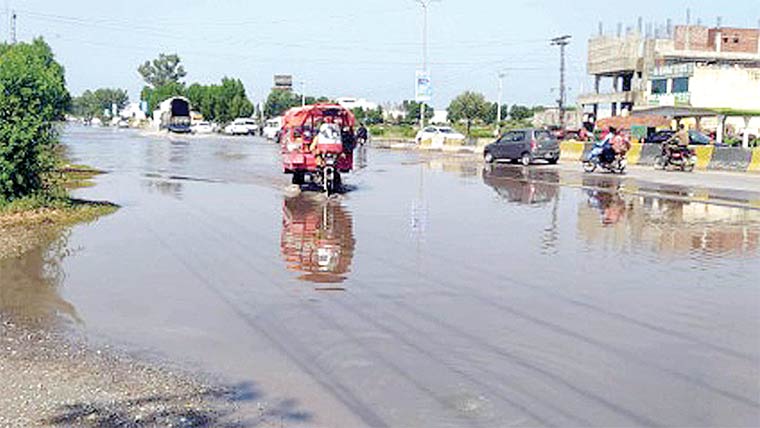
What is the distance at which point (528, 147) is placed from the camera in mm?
39219

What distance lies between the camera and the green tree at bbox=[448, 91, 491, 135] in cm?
11000

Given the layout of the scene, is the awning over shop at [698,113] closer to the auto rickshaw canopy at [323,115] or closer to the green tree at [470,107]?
the auto rickshaw canopy at [323,115]

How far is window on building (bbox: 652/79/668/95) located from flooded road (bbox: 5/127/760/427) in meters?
57.3

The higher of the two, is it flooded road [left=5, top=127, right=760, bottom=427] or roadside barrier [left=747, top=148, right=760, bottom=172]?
roadside barrier [left=747, top=148, right=760, bottom=172]

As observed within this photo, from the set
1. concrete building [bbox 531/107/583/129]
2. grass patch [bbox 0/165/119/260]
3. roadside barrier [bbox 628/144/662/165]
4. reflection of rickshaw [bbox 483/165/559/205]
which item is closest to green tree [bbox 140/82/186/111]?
concrete building [bbox 531/107/583/129]

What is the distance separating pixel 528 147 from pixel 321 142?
19153 mm

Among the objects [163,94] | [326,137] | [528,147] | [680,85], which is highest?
[163,94]

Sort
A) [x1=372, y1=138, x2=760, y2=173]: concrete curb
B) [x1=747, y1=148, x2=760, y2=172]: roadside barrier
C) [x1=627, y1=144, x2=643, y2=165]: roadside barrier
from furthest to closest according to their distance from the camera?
[x1=627, y1=144, x2=643, y2=165]: roadside barrier < [x1=372, y1=138, x2=760, y2=173]: concrete curb < [x1=747, y1=148, x2=760, y2=172]: roadside barrier

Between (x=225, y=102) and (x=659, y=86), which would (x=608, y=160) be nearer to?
(x=659, y=86)

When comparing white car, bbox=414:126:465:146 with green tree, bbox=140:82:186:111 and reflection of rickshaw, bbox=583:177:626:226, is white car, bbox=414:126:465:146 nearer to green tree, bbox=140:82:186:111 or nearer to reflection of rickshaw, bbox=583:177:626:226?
reflection of rickshaw, bbox=583:177:626:226

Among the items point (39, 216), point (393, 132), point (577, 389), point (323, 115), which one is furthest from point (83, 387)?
point (393, 132)

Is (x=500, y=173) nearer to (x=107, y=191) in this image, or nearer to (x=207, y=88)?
(x=107, y=191)

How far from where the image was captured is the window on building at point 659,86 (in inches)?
2840

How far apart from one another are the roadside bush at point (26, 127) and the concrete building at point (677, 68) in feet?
194
